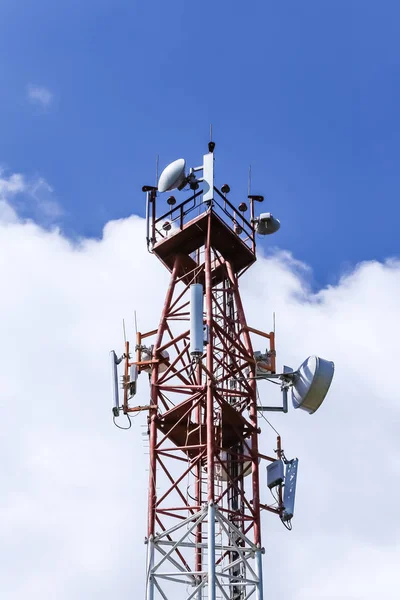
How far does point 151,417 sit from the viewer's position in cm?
4459

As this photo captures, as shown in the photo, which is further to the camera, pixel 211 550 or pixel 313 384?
pixel 313 384

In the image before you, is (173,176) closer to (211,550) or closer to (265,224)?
(265,224)

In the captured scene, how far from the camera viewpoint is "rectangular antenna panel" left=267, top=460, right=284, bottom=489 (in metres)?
45.3

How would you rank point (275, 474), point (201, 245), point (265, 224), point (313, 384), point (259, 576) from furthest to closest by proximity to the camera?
point (265, 224) < point (201, 245) < point (313, 384) < point (275, 474) < point (259, 576)

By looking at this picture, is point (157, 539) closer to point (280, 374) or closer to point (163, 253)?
point (280, 374)

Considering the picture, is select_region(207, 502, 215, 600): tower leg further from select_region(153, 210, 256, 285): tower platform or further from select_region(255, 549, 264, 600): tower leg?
→ select_region(153, 210, 256, 285): tower platform

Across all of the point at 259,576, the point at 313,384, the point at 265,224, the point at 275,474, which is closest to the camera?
the point at 259,576

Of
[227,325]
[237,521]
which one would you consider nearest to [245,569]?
[237,521]

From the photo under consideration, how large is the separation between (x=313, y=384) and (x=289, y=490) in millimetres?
4260

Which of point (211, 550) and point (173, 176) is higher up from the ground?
point (173, 176)

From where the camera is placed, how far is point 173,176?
155 ft

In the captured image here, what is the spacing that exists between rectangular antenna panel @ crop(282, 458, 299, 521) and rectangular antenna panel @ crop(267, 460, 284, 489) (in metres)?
0.38

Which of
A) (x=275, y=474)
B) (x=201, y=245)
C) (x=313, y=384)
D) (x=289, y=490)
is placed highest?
(x=201, y=245)

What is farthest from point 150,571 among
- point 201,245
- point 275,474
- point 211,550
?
point 201,245
